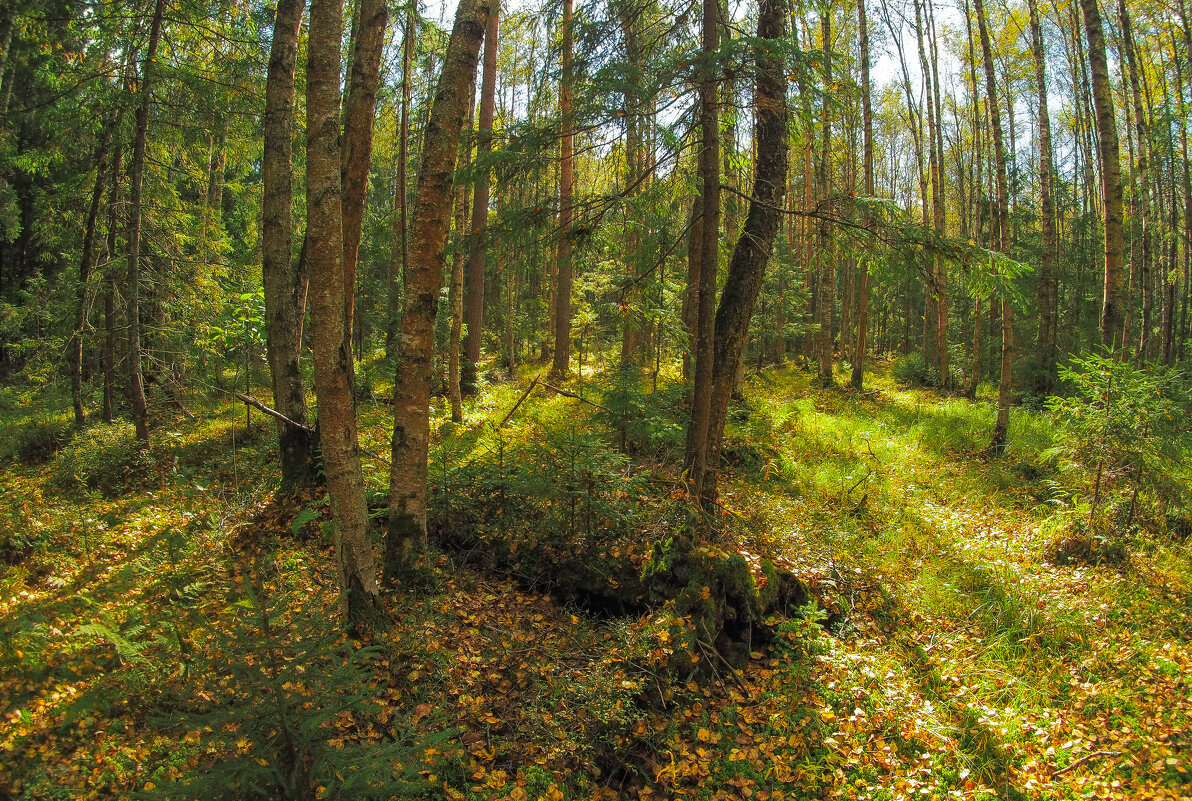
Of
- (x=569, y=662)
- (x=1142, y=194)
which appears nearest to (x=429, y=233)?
(x=569, y=662)

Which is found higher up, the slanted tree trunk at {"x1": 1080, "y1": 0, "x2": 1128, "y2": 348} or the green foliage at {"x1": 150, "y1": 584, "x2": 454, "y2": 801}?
the slanted tree trunk at {"x1": 1080, "y1": 0, "x2": 1128, "y2": 348}

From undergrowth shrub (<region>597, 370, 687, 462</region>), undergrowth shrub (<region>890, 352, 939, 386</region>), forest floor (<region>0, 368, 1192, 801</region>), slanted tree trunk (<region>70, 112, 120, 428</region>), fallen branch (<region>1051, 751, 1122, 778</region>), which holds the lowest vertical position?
fallen branch (<region>1051, 751, 1122, 778</region>)

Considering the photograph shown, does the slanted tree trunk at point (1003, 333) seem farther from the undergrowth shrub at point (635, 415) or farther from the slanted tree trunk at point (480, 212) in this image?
the slanted tree trunk at point (480, 212)

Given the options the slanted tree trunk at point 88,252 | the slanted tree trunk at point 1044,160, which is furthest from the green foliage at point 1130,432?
the slanted tree trunk at point 88,252

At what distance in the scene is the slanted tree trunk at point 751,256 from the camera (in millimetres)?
5605

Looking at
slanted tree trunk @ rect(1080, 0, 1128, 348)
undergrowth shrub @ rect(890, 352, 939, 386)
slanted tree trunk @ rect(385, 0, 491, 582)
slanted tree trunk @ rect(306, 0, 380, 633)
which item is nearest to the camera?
slanted tree trunk @ rect(306, 0, 380, 633)

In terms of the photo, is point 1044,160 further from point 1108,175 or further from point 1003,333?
point 1003,333

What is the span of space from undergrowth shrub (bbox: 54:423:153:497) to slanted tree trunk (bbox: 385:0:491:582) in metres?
5.55

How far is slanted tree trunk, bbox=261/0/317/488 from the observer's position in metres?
6.58

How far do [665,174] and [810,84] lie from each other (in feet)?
6.77

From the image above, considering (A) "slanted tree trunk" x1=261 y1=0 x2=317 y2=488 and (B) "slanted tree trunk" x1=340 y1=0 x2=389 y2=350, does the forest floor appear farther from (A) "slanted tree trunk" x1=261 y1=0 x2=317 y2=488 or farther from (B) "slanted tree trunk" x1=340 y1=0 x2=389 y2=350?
(B) "slanted tree trunk" x1=340 y1=0 x2=389 y2=350

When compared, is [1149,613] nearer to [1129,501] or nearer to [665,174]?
[1129,501]

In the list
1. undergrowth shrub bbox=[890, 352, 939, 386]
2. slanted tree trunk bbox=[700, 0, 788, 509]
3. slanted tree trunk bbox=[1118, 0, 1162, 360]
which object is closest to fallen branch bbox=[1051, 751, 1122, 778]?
slanted tree trunk bbox=[700, 0, 788, 509]

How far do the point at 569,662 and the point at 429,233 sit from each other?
3.54 metres
